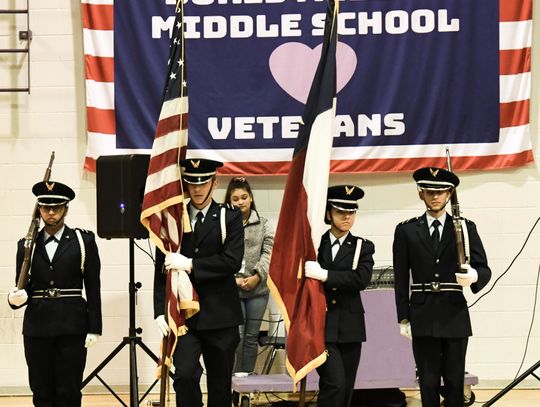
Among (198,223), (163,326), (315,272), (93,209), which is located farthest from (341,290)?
(93,209)

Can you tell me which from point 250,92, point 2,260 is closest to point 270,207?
point 250,92

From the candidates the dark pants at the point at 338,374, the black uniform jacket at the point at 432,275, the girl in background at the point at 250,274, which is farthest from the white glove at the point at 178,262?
the girl in background at the point at 250,274

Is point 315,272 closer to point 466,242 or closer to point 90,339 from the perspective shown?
point 466,242

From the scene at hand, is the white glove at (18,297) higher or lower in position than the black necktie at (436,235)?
lower

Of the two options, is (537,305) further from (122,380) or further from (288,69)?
(122,380)

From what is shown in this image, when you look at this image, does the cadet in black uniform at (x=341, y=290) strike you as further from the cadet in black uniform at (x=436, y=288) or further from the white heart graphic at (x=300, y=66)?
the white heart graphic at (x=300, y=66)

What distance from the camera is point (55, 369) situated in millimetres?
5305

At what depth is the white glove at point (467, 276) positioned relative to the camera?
4910 millimetres

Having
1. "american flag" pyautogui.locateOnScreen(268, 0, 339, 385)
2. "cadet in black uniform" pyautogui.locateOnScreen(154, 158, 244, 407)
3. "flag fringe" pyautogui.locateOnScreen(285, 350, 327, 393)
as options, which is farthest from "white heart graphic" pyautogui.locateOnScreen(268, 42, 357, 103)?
"flag fringe" pyautogui.locateOnScreen(285, 350, 327, 393)

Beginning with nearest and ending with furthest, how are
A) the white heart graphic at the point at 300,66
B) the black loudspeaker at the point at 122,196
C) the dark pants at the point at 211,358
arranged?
the dark pants at the point at 211,358 → the black loudspeaker at the point at 122,196 → the white heart graphic at the point at 300,66

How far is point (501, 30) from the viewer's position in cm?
710

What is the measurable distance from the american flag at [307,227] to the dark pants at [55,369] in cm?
124

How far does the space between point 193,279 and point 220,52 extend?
2759 mm

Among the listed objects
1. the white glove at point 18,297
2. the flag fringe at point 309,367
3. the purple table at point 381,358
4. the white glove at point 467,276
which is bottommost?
the purple table at point 381,358
